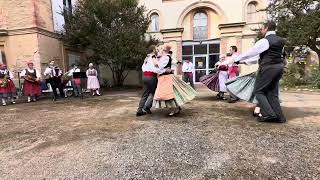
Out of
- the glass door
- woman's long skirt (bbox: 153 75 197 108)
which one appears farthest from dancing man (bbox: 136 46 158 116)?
the glass door

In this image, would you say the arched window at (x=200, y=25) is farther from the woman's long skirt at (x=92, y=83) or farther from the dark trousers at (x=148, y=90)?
the dark trousers at (x=148, y=90)

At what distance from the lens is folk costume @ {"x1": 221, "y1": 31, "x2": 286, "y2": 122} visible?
5.14 metres

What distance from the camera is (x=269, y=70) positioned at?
5188mm

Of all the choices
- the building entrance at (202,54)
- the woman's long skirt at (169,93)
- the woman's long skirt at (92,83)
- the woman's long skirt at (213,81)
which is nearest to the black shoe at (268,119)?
the woman's long skirt at (169,93)

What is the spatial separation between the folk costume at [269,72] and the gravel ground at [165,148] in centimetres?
29

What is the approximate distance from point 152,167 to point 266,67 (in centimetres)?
308

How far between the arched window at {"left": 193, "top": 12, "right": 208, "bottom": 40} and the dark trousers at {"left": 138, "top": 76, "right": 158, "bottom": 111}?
1481 cm

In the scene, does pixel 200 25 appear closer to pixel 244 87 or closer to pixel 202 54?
pixel 202 54

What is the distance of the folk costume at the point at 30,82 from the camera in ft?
35.1

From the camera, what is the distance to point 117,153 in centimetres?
393

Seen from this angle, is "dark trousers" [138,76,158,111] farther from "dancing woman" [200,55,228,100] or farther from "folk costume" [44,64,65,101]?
"folk costume" [44,64,65,101]

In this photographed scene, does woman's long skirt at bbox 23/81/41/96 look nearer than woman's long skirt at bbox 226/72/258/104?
No

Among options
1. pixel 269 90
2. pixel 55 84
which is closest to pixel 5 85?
pixel 55 84

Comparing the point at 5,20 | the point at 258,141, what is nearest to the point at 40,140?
the point at 258,141
